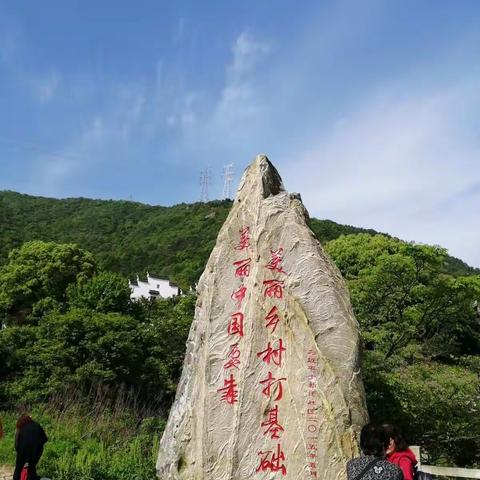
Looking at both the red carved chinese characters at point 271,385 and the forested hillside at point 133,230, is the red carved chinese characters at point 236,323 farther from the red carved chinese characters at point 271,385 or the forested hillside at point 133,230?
the forested hillside at point 133,230

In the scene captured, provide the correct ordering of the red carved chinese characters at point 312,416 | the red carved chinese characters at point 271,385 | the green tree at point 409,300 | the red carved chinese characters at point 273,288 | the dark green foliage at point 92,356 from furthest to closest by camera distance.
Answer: the green tree at point 409,300 → the dark green foliage at point 92,356 → the red carved chinese characters at point 273,288 → the red carved chinese characters at point 271,385 → the red carved chinese characters at point 312,416

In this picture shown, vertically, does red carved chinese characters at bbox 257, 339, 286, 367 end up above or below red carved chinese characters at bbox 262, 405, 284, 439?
above

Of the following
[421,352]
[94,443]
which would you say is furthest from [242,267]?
[421,352]

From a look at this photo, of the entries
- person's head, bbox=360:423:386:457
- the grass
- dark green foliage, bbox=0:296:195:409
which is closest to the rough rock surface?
the grass

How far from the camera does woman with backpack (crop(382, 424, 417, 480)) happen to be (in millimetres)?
3371

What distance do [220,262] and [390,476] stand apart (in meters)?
3.30

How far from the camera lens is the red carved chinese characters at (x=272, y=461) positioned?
17.7 feet

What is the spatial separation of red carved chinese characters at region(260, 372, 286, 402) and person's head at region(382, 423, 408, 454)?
86.9 inches

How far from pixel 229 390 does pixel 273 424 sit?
53 cm

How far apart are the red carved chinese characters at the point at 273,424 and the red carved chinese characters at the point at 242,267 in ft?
4.47

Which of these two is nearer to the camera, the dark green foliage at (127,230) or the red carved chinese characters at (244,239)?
the red carved chinese characters at (244,239)

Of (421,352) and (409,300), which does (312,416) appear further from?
(421,352)

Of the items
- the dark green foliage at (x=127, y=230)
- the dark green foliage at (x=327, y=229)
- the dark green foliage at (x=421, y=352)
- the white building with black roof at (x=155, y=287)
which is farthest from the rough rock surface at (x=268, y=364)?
the dark green foliage at (x=327, y=229)

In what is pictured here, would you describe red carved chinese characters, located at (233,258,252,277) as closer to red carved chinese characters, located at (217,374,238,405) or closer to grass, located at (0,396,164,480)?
red carved chinese characters, located at (217,374,238,405)
